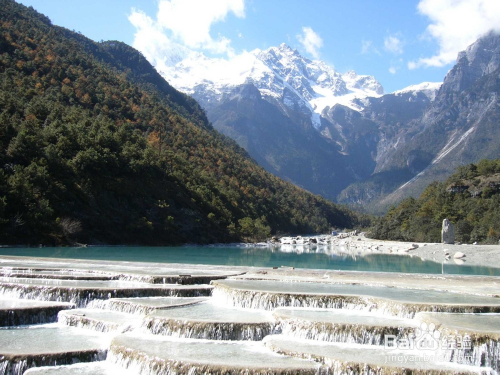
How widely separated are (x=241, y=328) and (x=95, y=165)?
226 ft

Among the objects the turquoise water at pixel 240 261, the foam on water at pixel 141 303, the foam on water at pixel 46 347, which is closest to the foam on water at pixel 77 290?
the foam on water at pixel 141 303

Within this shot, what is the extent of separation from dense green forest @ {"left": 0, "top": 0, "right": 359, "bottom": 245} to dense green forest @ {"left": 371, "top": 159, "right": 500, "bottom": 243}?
37706 mm

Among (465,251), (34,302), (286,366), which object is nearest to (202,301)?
(34,302)

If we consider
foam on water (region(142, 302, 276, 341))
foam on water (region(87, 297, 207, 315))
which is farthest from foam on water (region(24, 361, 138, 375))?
foam on water (region(87, 297, 207, 315))

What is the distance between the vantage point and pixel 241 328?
1712 cm

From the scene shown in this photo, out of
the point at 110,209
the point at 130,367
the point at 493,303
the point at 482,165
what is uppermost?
the point at 482,165

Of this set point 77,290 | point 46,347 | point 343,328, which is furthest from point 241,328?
point 77,290

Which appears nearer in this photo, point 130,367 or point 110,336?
point 130,367

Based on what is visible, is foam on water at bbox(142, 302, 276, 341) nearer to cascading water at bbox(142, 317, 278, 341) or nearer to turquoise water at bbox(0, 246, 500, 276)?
cascading water at bbox(142, 317, 278, 341)

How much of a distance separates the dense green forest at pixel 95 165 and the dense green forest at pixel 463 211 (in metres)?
37.7

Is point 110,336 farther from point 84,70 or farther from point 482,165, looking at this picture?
point 84,70

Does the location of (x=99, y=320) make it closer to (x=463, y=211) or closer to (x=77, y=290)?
(x=77, y=290)

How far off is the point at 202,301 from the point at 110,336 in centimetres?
592

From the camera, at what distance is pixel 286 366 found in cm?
1348
